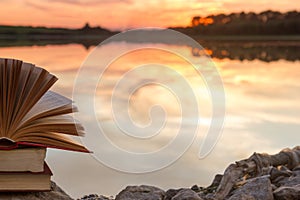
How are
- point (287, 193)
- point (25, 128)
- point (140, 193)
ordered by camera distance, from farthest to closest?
point (140, 193)
point (287, 193)
point (25, 128)

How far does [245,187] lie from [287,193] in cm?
12

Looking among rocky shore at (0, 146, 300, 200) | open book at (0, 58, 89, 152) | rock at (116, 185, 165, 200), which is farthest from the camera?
rock at (116, 185, 165, 200)

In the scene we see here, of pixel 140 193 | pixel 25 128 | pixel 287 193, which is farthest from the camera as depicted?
pixel 140 193

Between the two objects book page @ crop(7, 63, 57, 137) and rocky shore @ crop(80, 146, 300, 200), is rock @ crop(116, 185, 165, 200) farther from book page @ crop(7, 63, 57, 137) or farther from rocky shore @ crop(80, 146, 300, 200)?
book page @ crop(7, 63, 57, 137)

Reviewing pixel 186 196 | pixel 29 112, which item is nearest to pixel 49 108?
pixel 29 112

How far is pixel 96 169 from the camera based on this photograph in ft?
8.31

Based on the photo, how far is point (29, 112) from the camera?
42.9 inches

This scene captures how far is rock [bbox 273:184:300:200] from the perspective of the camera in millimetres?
1486

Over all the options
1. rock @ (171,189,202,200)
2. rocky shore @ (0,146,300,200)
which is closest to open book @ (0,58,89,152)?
rocky shore @ (0,146,300,200)

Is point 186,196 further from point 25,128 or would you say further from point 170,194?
point 25,128

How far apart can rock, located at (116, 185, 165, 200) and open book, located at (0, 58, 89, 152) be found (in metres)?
0.54

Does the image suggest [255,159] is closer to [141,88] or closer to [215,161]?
[141,88]

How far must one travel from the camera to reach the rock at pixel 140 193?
1632 mm

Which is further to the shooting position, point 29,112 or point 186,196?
point 186,196
